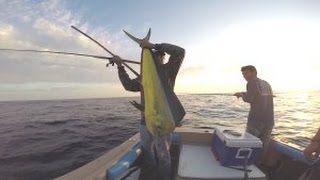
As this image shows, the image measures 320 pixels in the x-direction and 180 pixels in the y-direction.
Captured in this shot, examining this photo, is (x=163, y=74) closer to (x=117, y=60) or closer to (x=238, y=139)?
(x=117, y=60)

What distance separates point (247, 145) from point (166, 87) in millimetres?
1999

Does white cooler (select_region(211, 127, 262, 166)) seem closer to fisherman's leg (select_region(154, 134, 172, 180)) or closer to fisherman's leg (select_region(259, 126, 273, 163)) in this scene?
fisherman's leg (select_region(259, 126, 273, 163))

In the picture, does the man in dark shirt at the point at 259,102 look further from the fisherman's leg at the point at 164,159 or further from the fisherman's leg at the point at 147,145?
the fisherman's leg at the point at 164,159

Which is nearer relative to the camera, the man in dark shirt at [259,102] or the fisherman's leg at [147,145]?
the fisherman's leg at [147,145]

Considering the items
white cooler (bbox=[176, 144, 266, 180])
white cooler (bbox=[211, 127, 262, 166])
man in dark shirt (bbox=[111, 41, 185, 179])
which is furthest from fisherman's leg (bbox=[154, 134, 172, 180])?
white cooler (bbox=[211, 127, 262, 166])

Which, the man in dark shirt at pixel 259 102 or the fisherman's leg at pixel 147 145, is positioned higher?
the man in dark shirt at pixel 259 102

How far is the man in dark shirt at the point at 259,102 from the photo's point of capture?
19.1 feet

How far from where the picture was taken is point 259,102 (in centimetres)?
582

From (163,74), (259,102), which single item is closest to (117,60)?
(163,74)

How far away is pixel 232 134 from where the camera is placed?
16.9ft

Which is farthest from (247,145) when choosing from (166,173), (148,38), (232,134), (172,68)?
(148,38)

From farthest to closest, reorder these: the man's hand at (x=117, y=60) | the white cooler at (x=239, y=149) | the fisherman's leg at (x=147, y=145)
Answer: the white cooler at (x=239, y=149) < the fisherman's leg at (x=147, y=145) < the man's hand at (x=117, y=60)

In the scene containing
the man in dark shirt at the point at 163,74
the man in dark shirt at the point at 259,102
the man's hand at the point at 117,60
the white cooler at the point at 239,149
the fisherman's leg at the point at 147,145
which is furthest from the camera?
the man in dark shirt at the point at 259,102

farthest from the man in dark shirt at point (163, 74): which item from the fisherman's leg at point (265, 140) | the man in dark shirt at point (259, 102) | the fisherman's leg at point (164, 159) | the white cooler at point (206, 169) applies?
the fisherman's leg at point (265, 140)
